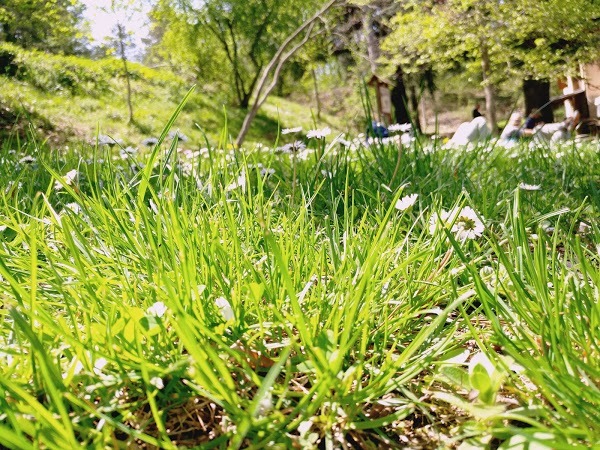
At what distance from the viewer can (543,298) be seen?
851 mm

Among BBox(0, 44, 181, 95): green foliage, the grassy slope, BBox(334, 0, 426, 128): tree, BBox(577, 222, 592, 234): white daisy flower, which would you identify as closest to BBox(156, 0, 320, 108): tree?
BBox(334, 0, 426, 128): tree

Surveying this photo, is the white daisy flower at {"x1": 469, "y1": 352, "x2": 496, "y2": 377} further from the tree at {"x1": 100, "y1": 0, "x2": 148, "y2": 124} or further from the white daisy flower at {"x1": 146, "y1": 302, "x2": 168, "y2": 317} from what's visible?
the tree at {"x1": 100, "y1": 0, "x2": 148, "y2": 124}

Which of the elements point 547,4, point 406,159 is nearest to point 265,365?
point 406,159

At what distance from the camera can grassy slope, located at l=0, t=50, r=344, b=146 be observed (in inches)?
454

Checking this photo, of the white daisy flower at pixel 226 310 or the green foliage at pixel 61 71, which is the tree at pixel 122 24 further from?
the white daisy flower at pixel 226 310

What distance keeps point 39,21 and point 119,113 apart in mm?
3110

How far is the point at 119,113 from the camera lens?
14.7 metres

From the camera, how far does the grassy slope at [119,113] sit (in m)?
11.5

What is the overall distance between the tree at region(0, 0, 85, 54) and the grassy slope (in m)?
1.25

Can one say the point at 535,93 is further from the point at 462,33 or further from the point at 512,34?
the point at 462,33

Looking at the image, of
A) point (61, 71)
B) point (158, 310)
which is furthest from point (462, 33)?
point (158, 310)

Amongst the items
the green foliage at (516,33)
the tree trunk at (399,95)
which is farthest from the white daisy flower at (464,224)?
the tree trunk at (399,95)

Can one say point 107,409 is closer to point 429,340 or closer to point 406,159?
point 429,340

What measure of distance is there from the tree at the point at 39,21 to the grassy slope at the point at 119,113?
4.09 feet
